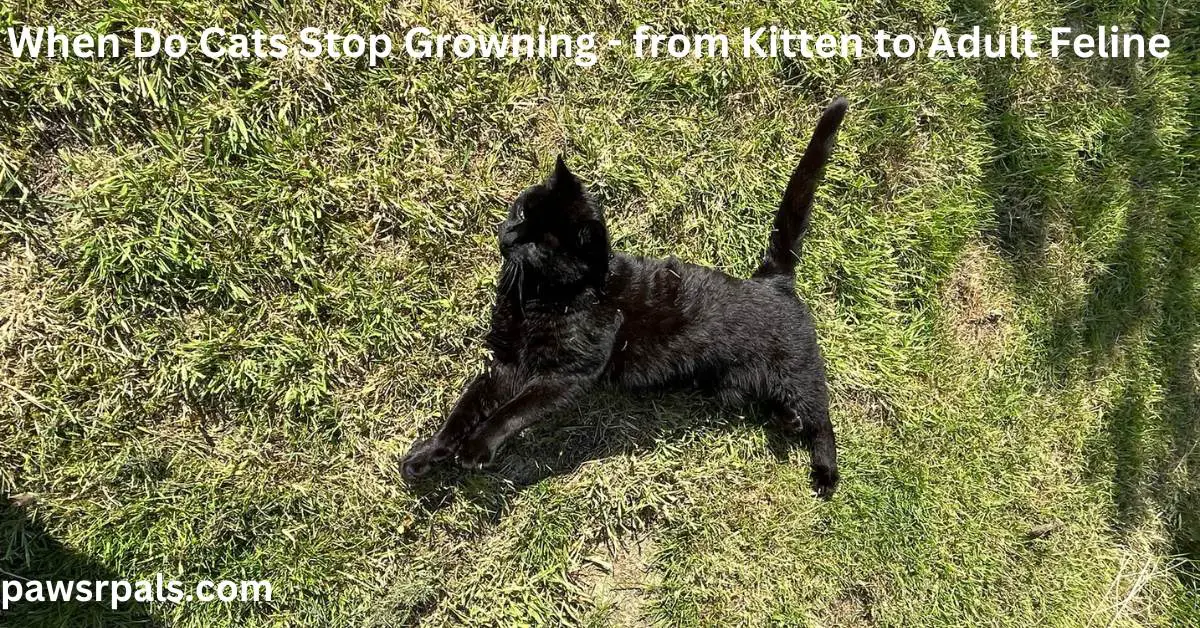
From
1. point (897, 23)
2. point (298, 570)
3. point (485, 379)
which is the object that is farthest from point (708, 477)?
point (897, 23)

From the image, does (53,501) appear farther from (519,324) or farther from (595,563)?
(595,563)

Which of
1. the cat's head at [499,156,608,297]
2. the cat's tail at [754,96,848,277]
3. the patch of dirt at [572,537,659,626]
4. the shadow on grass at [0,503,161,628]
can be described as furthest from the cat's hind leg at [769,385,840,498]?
the shadow on grass at [0,503,161,628]

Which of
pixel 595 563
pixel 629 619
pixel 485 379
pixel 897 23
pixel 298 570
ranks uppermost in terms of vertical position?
pixel 897 23

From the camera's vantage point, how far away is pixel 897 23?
A: 256cm

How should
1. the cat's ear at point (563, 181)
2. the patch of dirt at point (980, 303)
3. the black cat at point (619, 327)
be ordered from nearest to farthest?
the cat's ear at point (563, 181) → the black cat at point (619, 327) → the patch of dirt at point (980, 303)

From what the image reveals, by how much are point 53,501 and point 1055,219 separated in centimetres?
425

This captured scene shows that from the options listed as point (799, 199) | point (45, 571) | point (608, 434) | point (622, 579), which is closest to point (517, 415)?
point (608, 434)

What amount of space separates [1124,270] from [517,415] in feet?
9.61

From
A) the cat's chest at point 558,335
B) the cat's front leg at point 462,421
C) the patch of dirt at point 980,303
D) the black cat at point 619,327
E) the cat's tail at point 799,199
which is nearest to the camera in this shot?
the black cat at point 619,327

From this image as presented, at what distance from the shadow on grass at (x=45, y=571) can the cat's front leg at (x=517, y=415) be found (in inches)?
53.9

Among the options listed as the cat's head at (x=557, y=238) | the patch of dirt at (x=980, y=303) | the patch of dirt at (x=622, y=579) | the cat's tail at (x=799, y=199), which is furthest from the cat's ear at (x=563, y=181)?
the patch of dirt at (x=980, y=303)

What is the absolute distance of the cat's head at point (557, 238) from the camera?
69.0 inches

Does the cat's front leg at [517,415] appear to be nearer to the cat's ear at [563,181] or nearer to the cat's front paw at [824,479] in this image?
the cat's ear at [563,181]

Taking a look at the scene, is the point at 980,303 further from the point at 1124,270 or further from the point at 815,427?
the point at 815,427
